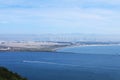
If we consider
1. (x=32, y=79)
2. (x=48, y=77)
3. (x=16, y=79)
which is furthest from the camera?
(x=48, y=77)

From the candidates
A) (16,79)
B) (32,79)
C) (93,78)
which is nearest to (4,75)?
(16,79)

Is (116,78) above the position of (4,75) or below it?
below

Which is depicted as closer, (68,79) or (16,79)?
(16,79)

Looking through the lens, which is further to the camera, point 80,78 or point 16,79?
point 80,78

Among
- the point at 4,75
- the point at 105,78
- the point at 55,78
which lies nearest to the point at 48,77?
the point at 55,78

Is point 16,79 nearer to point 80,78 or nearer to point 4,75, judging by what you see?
point 4,75

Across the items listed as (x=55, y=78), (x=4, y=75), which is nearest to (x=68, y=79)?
(x=55, y=78)

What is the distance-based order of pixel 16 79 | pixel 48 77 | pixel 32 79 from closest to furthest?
1. pixel 16 79
2. pixel 32 79
3. pixel 48 77

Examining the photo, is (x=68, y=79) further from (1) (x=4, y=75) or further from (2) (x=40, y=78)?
(1) (x=4, y=75)
